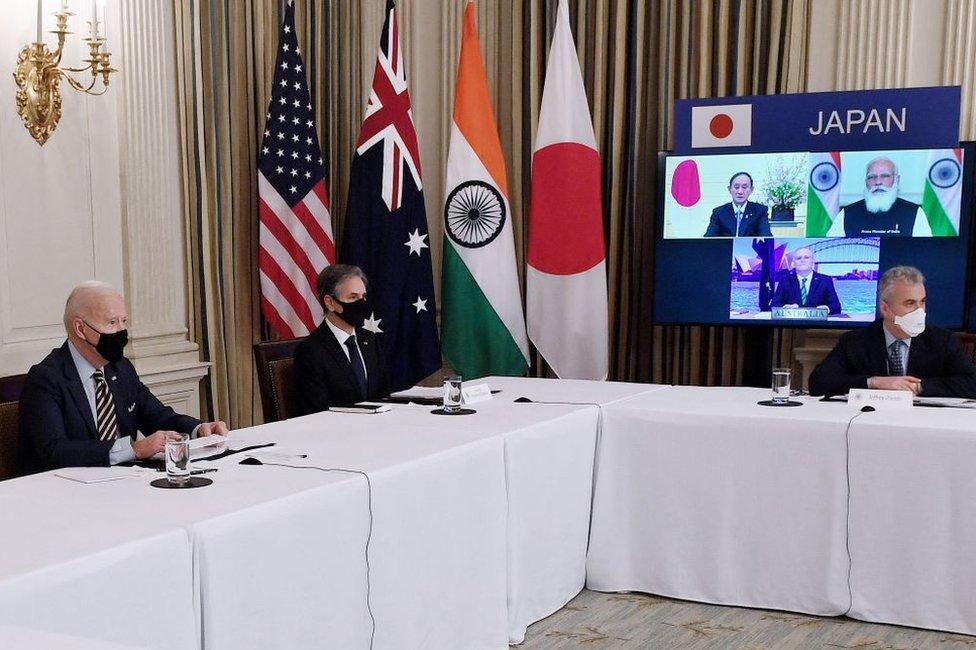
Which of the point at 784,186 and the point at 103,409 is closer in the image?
the point at 103,409

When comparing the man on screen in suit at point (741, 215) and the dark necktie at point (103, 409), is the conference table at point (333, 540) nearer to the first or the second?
the dark necktie at point (103, 409)

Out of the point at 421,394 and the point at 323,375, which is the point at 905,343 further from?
the point at 323,375

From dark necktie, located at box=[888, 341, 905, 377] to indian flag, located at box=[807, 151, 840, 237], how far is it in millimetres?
1012

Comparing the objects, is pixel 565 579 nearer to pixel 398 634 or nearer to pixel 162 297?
pixel 398 634

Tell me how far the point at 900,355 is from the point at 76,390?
287 centimetres

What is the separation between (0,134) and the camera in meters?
4.04

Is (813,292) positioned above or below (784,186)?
below

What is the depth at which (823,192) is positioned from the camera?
488cm

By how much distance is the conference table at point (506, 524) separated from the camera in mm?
2033

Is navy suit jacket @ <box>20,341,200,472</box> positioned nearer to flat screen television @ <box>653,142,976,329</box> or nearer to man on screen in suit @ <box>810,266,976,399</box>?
man on screen in suit @ <box>810,266,976,399</box>

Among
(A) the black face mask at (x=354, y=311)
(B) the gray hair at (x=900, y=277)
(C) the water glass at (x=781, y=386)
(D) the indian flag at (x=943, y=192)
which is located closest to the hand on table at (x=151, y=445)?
(A) the black face mask at (x=354, y=311)

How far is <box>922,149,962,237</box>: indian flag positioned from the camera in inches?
184

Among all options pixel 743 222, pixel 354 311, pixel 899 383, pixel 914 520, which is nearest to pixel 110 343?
pixel 354 311

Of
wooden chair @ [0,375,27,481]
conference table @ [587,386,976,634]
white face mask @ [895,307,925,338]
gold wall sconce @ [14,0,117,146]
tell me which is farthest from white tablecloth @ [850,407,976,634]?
gold wall sconce @ [14,0,117,146]
